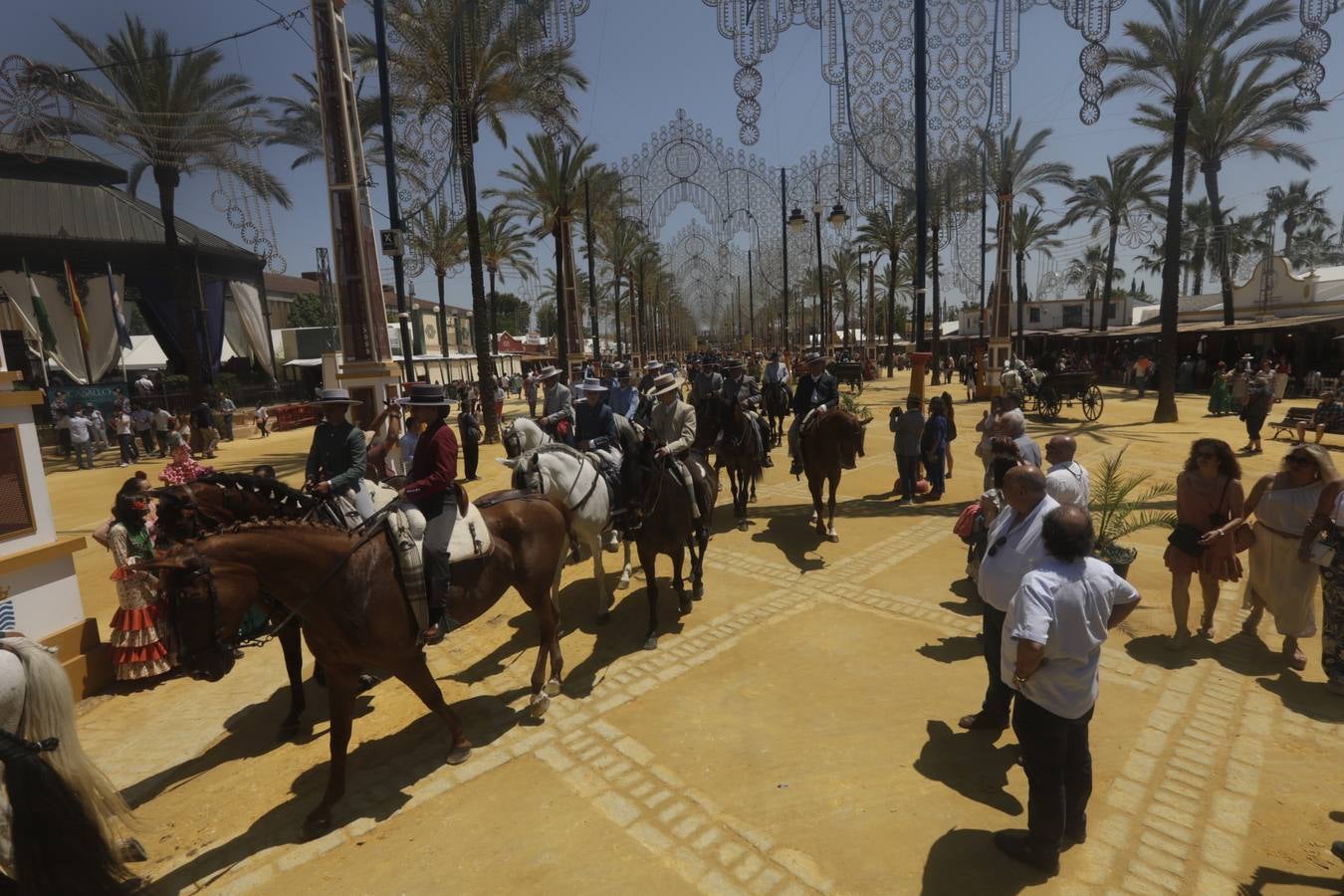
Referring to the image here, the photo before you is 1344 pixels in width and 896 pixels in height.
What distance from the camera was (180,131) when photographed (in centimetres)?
1784

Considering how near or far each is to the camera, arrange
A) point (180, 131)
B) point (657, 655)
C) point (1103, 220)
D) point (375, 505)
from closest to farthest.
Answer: point (375, 505), point (657, 655), point (180, 131), point (1103, 220)

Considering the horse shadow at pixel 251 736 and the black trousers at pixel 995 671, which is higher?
the black trousers at pixel 995 671

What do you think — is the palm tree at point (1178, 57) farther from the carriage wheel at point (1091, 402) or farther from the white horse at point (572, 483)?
the white horse at point (572, 483)

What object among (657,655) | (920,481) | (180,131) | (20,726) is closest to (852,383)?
(920,481)

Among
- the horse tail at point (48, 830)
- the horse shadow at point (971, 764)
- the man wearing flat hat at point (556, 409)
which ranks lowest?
the horse shadow at point (971, 764)

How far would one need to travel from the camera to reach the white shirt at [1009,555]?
141 inches

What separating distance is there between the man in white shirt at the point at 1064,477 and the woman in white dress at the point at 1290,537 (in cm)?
164

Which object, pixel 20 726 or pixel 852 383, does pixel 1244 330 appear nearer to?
pixel 852 383

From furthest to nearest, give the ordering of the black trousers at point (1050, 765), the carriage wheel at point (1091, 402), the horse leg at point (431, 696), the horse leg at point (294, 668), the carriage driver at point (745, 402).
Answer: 1. the carriage wheel at point (1091, 402)
2. the carriage driver at point (745, 402)
3. the horse leg at point (294, 668)
4. the horse leg at point (431, 696)
5. the black trousers at point (1050, 765)

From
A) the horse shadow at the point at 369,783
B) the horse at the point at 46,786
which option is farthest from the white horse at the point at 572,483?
the horse at the point at 46,786

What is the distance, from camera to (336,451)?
5.46 metres

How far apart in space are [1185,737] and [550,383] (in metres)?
9.47

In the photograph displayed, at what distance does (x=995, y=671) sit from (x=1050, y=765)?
4.22 ft

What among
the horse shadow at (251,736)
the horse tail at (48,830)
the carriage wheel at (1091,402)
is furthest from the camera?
the carriage wheel at (1091,402)
